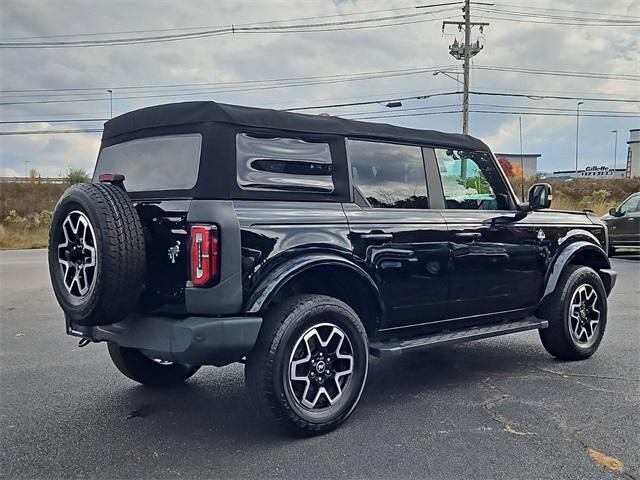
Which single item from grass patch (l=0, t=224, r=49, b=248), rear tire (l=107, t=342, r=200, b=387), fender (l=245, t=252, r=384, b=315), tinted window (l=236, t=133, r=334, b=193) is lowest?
grass patch (l=0, t=224, r=49, b=248)

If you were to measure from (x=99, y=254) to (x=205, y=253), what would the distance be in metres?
0.58

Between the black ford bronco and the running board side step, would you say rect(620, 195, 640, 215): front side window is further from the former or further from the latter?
the black ford bronco

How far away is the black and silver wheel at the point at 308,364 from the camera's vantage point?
341 centimetres

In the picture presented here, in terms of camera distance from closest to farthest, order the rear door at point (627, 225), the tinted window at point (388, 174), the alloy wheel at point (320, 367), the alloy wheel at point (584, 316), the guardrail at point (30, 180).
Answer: the alloy wheel at point (320, 367)
the tinted window at point (388, 174)
the alloy wheel at point (584, 316)
the rear door at point (627, 225)
the guardrail at point (30, 180)

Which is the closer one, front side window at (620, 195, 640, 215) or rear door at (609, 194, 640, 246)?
rear door at (609, 194, 640, 246)

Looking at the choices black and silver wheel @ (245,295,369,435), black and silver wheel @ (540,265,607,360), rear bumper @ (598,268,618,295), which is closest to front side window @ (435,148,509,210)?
black and silver wheel @ (540,265,607,360)

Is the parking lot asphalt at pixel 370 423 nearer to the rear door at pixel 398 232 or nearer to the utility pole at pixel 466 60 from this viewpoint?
the rear door at pixel 398 232

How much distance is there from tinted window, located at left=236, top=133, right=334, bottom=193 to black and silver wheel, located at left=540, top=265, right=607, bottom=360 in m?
2.54

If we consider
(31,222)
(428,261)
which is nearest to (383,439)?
(428,261)

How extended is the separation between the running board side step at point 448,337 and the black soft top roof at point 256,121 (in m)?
1.51

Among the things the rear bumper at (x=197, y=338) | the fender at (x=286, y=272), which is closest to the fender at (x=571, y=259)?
the fender at (x=286, y=272)

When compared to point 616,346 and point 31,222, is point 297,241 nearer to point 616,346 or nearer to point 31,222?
point 616,346

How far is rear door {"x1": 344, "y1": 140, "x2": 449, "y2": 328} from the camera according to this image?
400cm

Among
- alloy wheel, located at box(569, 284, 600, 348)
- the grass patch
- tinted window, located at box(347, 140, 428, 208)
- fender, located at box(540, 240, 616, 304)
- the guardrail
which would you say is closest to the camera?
tinted window, located at box(347, 140, 428, 208)
